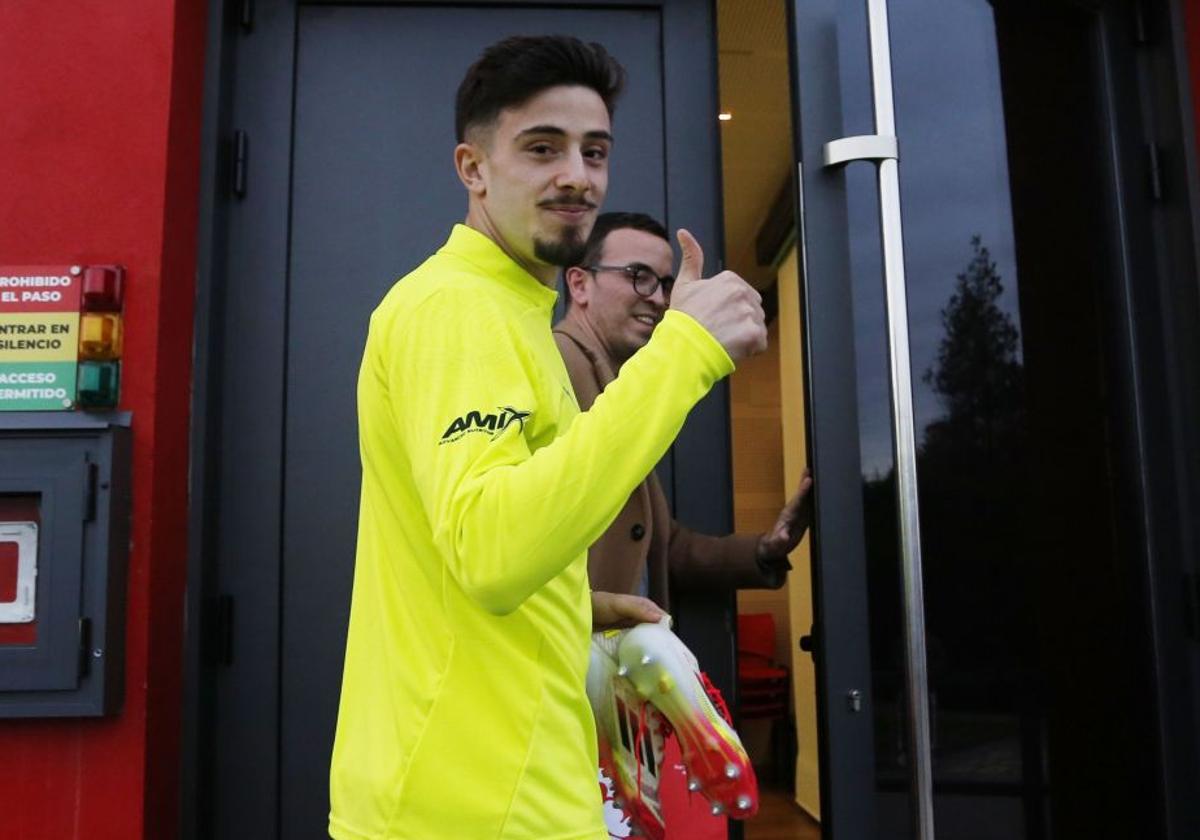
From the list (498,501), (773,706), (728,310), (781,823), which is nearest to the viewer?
(498,501)

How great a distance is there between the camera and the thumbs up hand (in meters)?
1.21

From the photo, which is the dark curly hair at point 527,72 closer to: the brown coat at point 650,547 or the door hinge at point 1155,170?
the brown coat at point 650,547

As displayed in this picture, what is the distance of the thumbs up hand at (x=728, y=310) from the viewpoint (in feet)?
3.97

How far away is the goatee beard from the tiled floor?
3374mm

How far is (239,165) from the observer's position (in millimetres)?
2615

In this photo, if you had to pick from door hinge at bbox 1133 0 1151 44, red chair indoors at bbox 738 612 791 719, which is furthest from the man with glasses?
red chair indoors at bbox 738 612 791 719

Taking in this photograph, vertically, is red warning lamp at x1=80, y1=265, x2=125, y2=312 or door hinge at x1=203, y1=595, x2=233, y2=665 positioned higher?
red warning lamp at x1=80, y1=265, x2=125, y2=312

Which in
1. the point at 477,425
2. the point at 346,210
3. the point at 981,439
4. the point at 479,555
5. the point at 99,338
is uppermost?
the point at 346,210

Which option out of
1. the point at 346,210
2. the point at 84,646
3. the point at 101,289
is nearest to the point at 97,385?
the point at 101,289

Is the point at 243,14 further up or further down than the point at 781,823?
further up

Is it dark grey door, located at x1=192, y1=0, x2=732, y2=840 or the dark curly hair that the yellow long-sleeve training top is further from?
dark grey door, located at x1=192, y1=0, x2=732, y2=840

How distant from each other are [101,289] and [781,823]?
3835 mm

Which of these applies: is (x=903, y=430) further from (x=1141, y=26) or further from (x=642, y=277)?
(x=1141, y=26)

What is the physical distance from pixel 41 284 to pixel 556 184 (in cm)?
139
